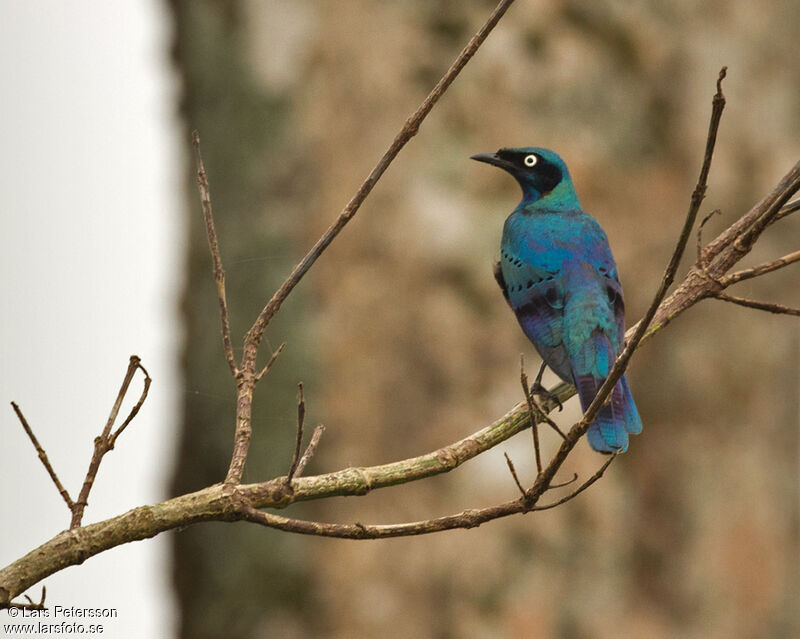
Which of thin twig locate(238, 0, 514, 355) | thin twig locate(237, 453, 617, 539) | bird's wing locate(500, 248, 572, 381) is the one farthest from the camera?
bird's wing locate(500, 248, 572, 381)

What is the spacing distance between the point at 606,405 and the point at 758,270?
0.41 meters

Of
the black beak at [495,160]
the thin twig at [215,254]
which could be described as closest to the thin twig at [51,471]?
the thin twig at [215,254]

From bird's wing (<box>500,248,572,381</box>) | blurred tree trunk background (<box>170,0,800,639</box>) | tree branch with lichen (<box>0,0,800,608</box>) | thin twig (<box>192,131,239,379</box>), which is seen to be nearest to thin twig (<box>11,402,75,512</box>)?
tree branch with lichen (<box>0,0,800,608</box>)

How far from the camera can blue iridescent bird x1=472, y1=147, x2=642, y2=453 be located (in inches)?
97.5

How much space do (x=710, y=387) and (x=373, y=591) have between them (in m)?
2.21

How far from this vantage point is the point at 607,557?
5.96 metres

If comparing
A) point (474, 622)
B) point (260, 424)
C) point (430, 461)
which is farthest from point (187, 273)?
point (430, 461)

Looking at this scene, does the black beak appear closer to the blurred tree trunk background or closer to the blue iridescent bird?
the blue iridescent bird

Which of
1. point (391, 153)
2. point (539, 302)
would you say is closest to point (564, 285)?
point (539, 302)

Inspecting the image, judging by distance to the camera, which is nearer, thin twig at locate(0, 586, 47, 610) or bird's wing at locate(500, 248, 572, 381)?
thin twig at locate(0, 586, 47, 610)

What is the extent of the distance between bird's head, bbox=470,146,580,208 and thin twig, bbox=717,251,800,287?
979 mm

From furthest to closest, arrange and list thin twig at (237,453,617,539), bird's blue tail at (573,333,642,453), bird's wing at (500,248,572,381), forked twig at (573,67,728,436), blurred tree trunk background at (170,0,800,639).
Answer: blurred tree trunk background at (170,0,800,639), bird's wing at (500,248,572,381), bird's blue tail at (573,333,642,453), thin twig at (237,453,617,539), forked twig at (573,67,728,436)

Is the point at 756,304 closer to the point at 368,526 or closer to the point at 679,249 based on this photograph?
the point at 679,249

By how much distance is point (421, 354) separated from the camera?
5883mm
